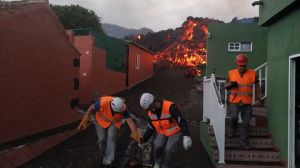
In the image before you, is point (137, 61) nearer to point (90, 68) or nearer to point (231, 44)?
point (231, 44)

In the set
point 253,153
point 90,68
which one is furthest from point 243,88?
point 90,68

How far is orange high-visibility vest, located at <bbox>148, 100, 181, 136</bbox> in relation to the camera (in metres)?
6.85

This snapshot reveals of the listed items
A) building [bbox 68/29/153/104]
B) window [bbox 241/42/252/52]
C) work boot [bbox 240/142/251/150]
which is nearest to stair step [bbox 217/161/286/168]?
work boot [bbox 240/142/251/150]

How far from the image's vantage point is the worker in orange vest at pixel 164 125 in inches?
264

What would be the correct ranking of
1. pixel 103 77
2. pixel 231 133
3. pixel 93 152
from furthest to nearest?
1. pixel 103 77
2. pixel 93 152
3. pixel 231 133

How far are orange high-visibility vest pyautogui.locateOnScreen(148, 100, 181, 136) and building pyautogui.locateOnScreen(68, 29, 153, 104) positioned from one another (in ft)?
28.3

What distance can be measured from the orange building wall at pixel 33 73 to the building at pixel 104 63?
285 centimetres

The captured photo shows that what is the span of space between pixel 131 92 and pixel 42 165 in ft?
47.0

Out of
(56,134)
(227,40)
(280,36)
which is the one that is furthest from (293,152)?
(227,40)

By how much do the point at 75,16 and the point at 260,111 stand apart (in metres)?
27.8

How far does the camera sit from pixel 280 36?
27.4ft

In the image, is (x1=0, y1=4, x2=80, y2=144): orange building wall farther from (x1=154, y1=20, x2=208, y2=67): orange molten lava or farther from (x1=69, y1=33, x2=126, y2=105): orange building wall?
(x1=154, y1=20, x2=208, y2=67): orange molten lava

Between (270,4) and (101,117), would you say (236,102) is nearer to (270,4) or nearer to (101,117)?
(270,4)

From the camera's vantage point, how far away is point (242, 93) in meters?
8.38
